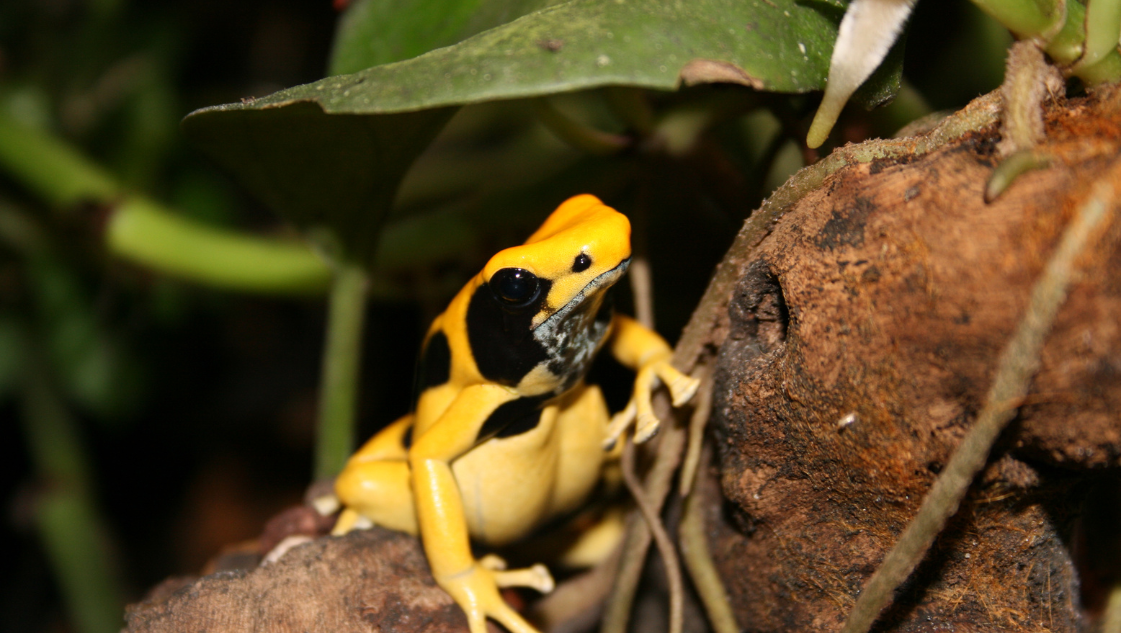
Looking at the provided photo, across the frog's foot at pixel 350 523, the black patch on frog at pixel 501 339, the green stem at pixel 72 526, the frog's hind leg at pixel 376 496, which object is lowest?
the green stem at pixel 72 526

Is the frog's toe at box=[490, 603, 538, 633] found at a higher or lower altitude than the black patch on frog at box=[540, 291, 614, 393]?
lower

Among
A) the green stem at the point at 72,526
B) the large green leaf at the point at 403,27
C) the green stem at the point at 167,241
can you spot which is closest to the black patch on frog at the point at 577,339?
the large green leaf at the point at 403,27

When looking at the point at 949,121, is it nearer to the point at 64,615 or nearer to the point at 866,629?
the point at 866,629

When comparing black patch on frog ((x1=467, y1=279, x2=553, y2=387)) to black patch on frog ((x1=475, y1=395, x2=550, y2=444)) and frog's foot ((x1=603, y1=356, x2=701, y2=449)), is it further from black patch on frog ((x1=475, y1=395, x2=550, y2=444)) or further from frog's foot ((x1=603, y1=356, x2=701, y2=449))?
frog's foot ((x1=603, y1=356, x2=701, y2=449))

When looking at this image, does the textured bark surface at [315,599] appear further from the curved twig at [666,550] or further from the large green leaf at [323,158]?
the large green leaf at [323,158]

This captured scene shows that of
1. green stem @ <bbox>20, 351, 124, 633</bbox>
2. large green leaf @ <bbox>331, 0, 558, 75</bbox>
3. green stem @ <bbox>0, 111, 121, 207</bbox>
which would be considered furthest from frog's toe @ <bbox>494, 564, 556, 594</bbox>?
green stem @ <bbox>20, 351, 124, 633</bbox>

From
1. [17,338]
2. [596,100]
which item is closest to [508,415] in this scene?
[596,100]
